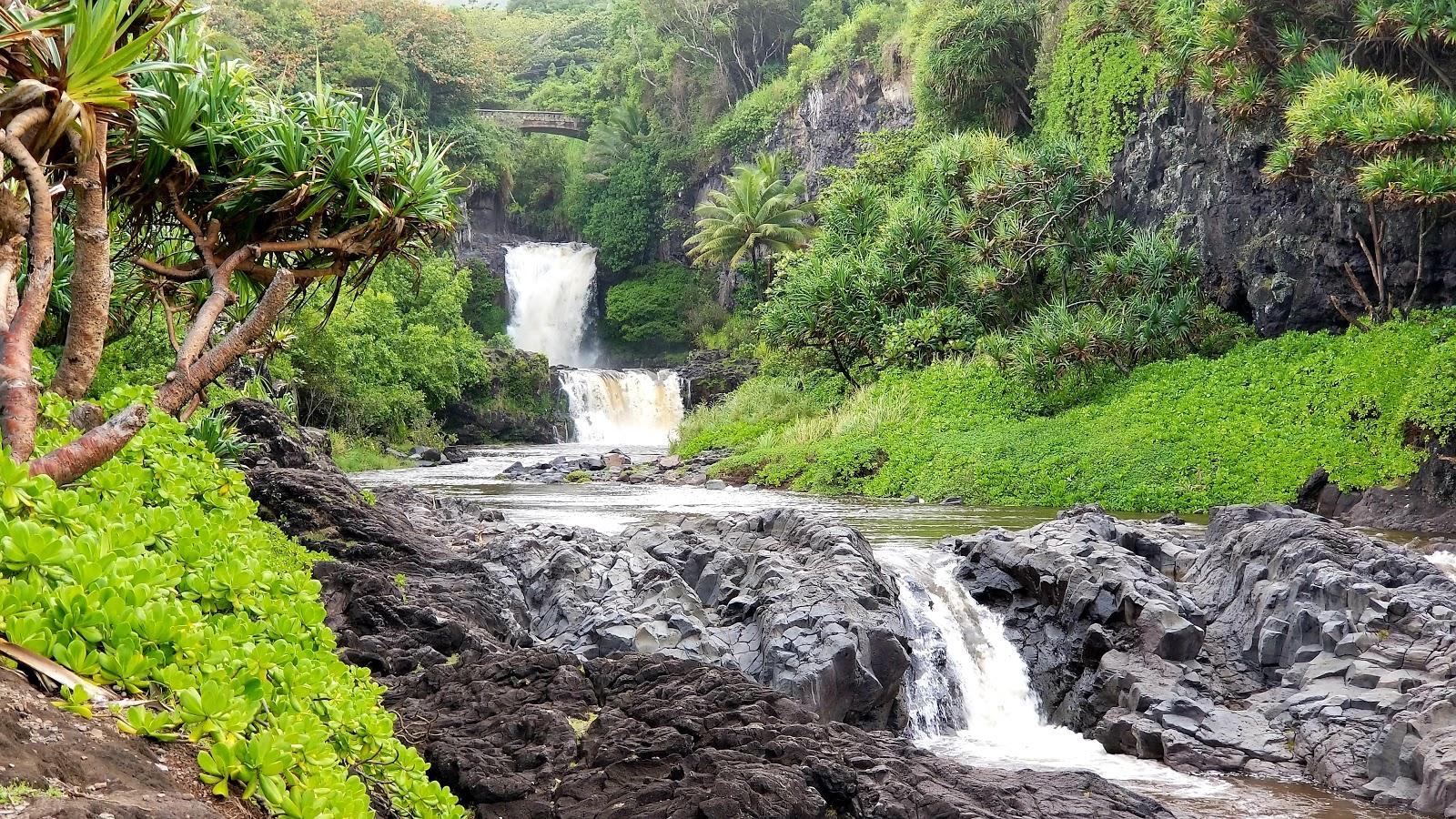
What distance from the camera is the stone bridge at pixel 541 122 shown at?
50350 mm

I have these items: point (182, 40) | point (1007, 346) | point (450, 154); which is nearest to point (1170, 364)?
point (1007, 346)

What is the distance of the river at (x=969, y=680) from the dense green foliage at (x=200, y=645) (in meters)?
5.24

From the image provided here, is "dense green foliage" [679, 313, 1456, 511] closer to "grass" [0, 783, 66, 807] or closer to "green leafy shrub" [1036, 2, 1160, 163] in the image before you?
"green leafy shrub" [1036, 2, 1160, 163]

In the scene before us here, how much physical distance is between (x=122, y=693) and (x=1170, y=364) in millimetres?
21524

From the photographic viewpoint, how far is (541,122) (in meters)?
52.0

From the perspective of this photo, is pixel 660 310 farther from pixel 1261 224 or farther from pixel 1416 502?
pixel 1416 502

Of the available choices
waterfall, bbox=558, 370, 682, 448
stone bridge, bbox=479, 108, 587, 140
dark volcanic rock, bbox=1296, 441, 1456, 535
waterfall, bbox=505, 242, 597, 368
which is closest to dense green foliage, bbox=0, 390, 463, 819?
dark volcanic rock, bbox=1296, 441, 1456, 535

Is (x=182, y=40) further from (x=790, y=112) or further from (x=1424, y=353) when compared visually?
(x=790, y=112)

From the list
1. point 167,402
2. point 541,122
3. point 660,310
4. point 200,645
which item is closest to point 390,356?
point 660,310

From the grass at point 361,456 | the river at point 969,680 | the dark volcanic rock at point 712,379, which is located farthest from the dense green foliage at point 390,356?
the river at point 969,680

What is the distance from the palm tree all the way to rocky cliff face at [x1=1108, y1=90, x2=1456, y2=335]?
14916 mm

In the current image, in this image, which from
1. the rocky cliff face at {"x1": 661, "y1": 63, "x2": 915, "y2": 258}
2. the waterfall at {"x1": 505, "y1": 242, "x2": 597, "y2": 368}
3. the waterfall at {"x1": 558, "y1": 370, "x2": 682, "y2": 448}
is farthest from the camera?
the waterfall at {"x1": 505, "y1": 242, "x2": 597, "y2": 368}

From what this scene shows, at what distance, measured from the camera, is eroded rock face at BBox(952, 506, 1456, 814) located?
7.38 metres

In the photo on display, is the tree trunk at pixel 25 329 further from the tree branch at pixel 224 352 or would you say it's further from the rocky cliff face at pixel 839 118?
the rocky cliff face at pixel 839 118
